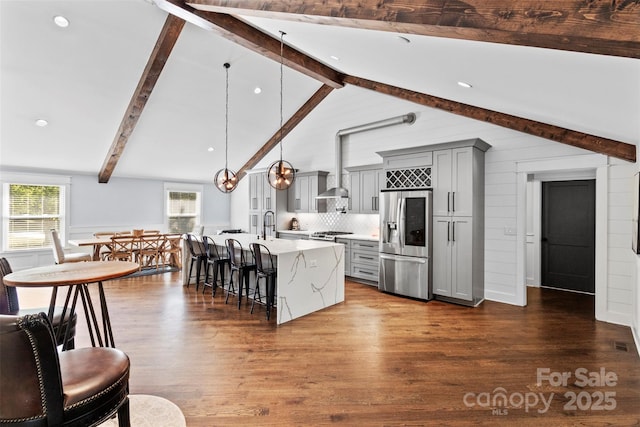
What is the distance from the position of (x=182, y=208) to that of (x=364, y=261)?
5.93 metres

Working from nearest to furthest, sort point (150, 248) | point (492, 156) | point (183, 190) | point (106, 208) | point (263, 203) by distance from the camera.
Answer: point (492, 156) < point (150, 248) < point (106, 208) < point (263, 203) < point (183, 190)

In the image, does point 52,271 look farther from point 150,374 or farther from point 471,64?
point 471,64

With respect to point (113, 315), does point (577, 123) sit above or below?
above

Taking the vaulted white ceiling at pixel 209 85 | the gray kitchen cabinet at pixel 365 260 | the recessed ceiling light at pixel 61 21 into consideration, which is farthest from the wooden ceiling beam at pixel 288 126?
the recessed ceiling light at pixel 61 21

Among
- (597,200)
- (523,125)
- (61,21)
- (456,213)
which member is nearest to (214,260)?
(61,21)

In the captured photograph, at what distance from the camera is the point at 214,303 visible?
489cm

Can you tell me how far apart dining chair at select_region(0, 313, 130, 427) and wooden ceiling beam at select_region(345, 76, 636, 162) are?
203 inches

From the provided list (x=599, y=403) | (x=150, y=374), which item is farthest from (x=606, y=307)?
(x=150, y=374)

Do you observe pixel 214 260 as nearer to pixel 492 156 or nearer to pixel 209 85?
pixel 209 85

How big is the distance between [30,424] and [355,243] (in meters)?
5.42

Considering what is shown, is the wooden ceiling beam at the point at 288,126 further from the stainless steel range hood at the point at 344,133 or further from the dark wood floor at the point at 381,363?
the dark wood floor at the point at 381,363

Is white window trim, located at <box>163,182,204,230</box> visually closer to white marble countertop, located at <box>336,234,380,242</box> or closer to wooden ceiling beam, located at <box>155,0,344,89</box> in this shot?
white marble countertop, located at <box>336,234,380,242</box>

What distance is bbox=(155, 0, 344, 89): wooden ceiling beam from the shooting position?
3773 millimetres

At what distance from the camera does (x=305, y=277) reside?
4.35 m
